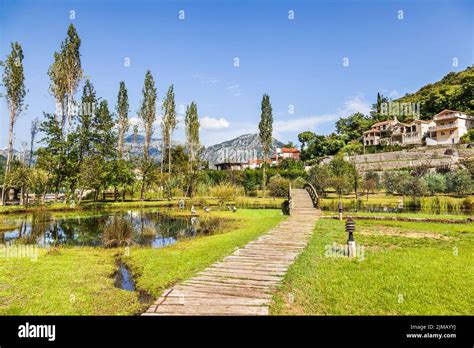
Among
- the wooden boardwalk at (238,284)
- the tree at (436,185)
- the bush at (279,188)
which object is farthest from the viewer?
the bush at (279,188)

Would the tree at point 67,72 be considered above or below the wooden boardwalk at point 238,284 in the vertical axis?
above

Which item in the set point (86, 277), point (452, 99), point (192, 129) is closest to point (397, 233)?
point (86, 277)

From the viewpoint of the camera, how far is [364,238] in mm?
11484

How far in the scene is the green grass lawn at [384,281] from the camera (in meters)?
5.20

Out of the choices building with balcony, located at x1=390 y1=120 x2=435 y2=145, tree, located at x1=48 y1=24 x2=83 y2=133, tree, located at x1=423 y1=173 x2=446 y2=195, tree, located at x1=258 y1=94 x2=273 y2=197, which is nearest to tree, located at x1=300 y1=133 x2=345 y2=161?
building with balcony, located at x1=390 y1=120 x2=435 y2=145

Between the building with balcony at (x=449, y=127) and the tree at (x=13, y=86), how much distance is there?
63326mm

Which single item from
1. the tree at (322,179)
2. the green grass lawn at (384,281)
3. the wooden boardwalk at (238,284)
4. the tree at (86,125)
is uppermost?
the tree at (86,125)

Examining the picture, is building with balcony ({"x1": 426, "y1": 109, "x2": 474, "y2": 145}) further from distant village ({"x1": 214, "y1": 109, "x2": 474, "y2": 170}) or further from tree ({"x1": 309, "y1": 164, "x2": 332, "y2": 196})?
tree ({"x1": 309, "y1": 164, "x2": 332, "y2": 196})

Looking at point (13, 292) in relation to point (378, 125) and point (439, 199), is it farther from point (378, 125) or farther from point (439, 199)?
point (378, 125)

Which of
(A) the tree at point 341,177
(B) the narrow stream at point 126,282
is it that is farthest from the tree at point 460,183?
(B) the narrow stream at point 126,282

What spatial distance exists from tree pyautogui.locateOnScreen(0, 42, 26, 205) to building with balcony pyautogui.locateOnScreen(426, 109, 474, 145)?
63.3 meters

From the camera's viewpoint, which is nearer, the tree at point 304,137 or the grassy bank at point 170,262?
the grassy bank at point 170,262

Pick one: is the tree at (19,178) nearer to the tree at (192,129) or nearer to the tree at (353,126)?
the tree at (192,129)
